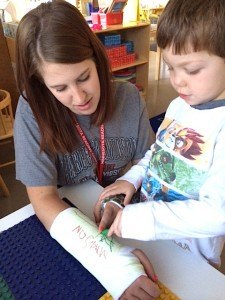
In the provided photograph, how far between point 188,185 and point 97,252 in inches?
9.6

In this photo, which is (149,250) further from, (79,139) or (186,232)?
(79,139)

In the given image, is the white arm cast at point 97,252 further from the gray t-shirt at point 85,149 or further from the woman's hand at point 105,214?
the gray t-shirt at point 85,149

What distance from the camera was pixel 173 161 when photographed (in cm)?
63

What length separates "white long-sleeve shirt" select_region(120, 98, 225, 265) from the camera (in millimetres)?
516

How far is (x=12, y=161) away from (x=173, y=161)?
1.83 meters

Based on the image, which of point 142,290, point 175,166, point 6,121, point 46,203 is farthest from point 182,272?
point 6,121

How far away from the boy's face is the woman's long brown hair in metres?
0.23

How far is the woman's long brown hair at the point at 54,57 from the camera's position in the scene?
622mm

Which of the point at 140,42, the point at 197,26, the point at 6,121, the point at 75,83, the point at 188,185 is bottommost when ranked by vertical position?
the point at 6,121

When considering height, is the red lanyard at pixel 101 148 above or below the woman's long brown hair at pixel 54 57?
below

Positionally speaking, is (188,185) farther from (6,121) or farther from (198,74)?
(6,121)

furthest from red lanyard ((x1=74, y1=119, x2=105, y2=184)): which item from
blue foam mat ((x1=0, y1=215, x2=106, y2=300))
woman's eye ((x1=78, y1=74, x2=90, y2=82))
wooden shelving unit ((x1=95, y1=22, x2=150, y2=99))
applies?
wooden shelving unit ((x1=95, y1=22, x2=150, y2=99))

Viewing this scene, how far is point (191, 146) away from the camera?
1.94 feet

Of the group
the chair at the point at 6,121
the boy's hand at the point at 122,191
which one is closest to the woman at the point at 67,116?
the boy's hand at the point at 122,191
